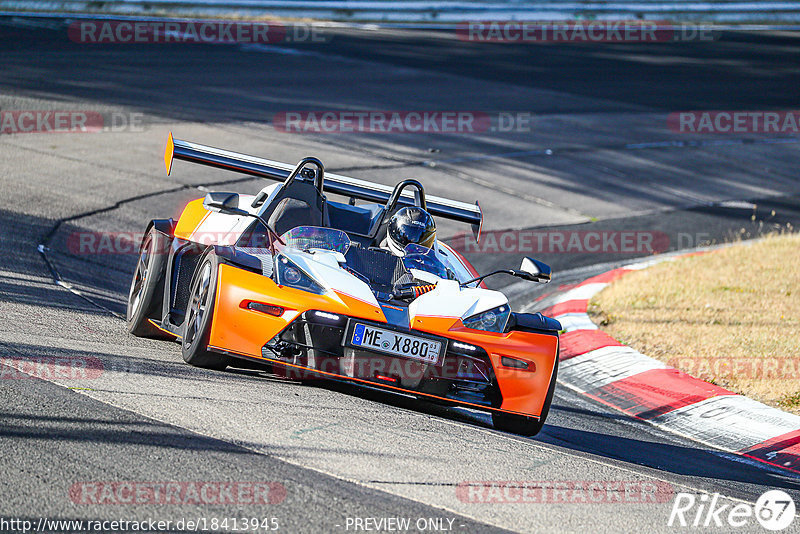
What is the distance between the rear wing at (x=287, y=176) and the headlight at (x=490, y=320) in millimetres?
1635

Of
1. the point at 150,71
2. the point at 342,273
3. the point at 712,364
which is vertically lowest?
the point at 712,364

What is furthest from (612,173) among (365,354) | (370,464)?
(370,464)

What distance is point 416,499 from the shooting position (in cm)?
425

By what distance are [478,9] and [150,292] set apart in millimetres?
25527

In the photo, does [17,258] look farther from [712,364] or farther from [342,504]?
[712,364]

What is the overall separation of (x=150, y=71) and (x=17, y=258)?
12046 millimetres
